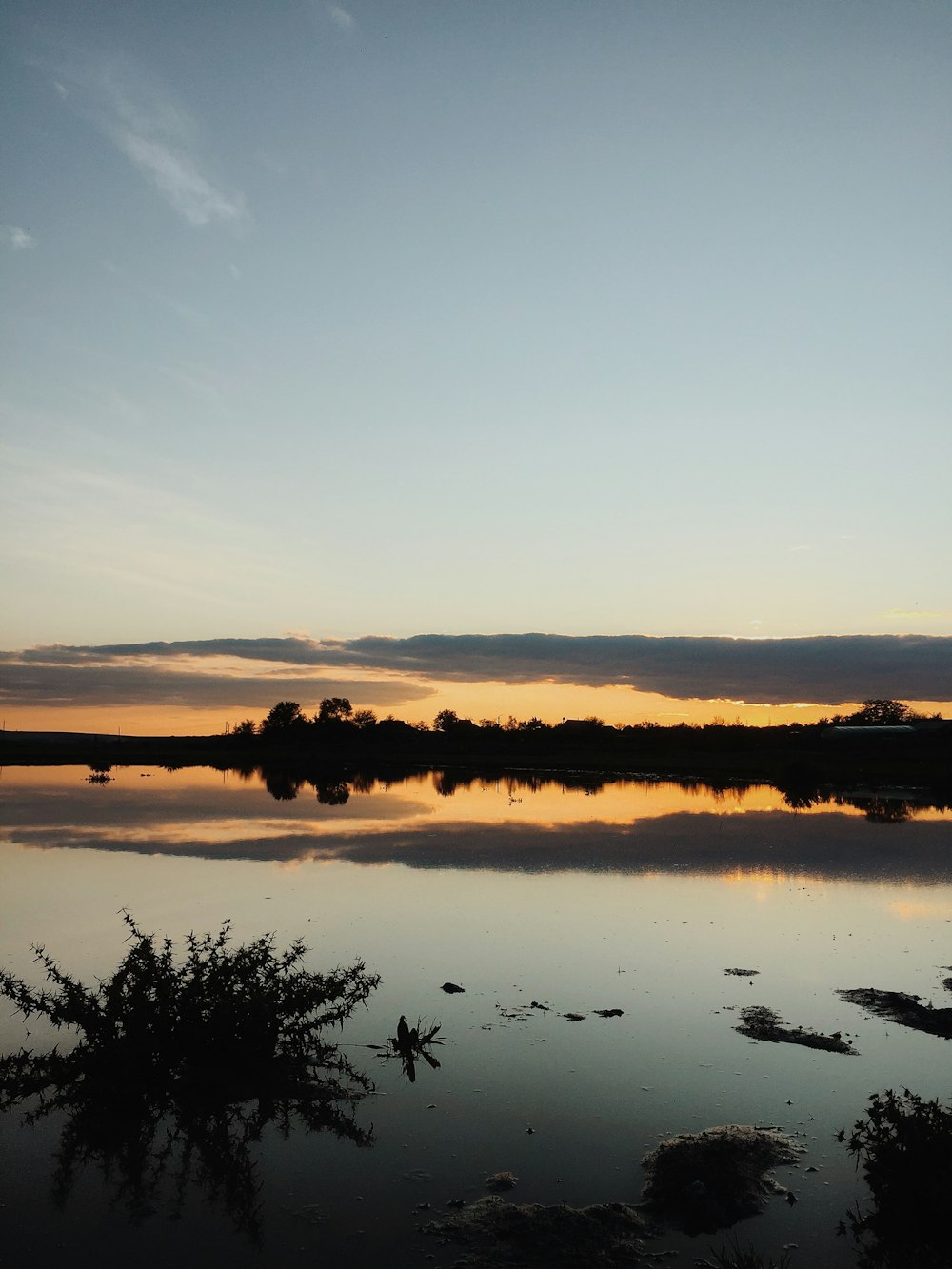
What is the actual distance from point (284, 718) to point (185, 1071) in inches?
7370

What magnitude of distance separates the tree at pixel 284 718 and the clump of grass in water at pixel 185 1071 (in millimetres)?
178084

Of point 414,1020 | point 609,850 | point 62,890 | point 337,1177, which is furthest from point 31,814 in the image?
point 337,1177

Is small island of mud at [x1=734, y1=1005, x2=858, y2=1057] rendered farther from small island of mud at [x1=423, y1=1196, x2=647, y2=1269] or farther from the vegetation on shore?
the vegetation on shore

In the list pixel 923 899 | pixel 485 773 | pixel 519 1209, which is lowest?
pixel 485 773

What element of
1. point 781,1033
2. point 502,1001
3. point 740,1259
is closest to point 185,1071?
point 502,1001

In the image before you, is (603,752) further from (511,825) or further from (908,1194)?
(908,1194)

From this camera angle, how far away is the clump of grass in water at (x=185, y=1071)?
9562mm

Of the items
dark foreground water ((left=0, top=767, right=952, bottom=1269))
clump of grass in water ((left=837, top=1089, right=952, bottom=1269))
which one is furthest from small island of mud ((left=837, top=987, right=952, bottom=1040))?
clump of grass in water ((left=837, top=1089, right=952, bottom=1269))

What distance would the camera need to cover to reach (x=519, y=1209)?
26.3ft

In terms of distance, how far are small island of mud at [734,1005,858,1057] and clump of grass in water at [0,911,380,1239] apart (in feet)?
18.1

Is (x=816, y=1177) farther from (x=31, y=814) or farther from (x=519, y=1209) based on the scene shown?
(x=31, y=814)

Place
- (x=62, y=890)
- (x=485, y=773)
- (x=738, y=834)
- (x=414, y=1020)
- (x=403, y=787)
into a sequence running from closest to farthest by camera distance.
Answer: (x=414, y=1020) → (x=62, y=890) → (x=738, y=834) → (x=403, y=787) → (x=485, y=773)

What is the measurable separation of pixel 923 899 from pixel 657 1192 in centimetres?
1761

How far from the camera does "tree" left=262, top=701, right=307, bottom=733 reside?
621 ft
